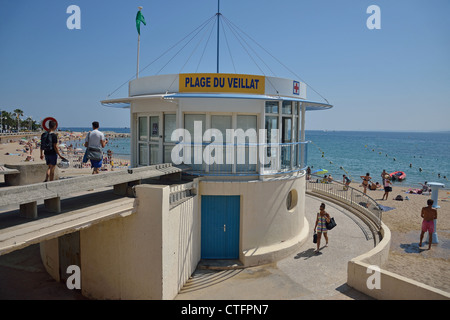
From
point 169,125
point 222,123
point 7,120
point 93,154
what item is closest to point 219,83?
point 222,123

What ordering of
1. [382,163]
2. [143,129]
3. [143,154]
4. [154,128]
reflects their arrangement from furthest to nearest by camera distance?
1. [382,163]
2. [143,154]
3. [143,129]
4. [154,128]

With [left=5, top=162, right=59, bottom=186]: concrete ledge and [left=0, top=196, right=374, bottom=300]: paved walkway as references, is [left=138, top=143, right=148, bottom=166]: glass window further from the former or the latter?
[left=0, top=196, right=374, bottom=300]: paved walkway

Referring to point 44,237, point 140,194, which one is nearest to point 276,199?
point 140,194

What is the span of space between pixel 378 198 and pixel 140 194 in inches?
908

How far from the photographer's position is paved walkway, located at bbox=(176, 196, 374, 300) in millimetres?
7691

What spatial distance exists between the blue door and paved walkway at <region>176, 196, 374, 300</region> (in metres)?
0.78

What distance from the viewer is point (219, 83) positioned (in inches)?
382

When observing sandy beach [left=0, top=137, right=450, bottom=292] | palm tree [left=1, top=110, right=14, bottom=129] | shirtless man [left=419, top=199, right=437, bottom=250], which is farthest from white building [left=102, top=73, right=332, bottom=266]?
palm tree [left=1, top=110, right=14, bottom=129]

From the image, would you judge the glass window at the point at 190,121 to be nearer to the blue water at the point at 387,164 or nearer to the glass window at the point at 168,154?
the glass window at the point at 168,154

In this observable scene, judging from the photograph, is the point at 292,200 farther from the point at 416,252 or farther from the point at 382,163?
the point at 382,163

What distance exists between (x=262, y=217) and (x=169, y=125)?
171 inches

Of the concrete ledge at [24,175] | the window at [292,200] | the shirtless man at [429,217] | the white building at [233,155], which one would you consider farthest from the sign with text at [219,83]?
the shirtless man at [429,217]

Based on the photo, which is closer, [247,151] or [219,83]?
[219,83]
